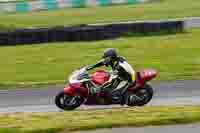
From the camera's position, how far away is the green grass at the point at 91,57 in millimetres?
17875

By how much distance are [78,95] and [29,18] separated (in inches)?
941

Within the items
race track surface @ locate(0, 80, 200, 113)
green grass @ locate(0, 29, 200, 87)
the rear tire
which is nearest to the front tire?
race track surface @ locate(0, 80, 200, 113)

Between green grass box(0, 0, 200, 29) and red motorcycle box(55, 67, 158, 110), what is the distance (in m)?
17.9

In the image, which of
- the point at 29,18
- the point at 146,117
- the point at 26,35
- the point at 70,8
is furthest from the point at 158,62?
the point at 70,8

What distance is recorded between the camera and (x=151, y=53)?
21578 millimetres

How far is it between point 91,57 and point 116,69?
800 cm

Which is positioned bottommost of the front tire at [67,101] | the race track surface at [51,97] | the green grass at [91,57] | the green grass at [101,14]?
the green grass at [101,14]

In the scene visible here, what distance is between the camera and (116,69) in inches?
510

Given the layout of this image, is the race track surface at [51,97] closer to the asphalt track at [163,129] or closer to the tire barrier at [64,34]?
the asphalt track at [163,129]

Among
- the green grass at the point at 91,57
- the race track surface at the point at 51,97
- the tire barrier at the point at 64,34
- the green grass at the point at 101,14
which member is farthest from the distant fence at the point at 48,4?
the race track surface at the point at 51,97

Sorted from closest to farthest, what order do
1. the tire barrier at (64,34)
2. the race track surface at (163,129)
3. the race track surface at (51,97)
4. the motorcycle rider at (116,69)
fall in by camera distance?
the race track surface at (163,129), the motorcycle rider at (116,69), the race track surface at (51,97), the tire barrier at (64,34)

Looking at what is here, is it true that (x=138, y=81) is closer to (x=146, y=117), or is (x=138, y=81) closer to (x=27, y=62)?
(x=146, y=117)

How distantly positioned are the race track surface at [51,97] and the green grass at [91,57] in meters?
1.25

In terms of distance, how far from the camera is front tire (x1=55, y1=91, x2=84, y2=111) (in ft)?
42.0
